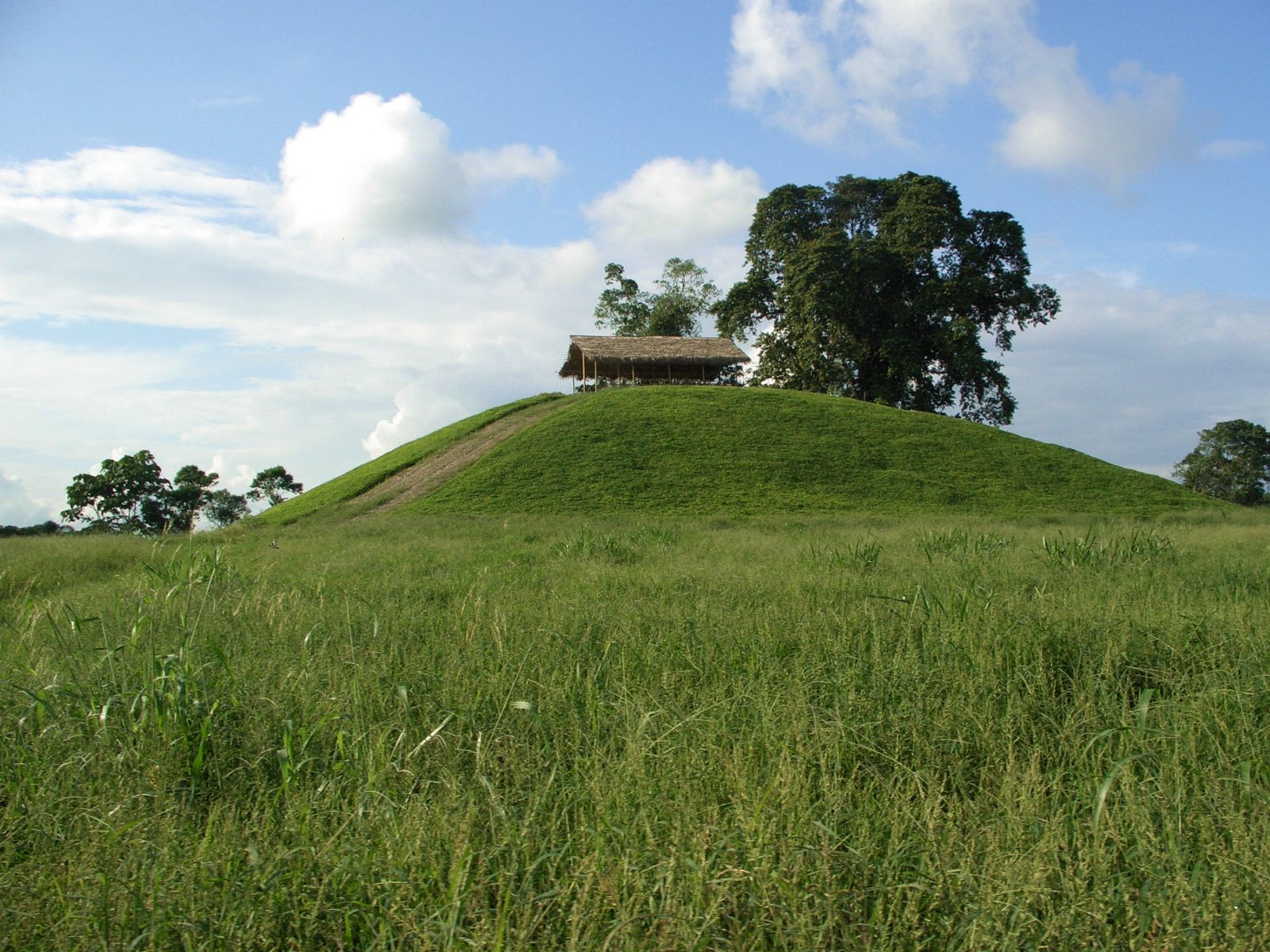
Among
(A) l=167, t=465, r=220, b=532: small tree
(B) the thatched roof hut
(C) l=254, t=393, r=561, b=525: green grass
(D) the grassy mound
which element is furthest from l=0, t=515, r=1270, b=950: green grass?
(B) the thatched roof hut

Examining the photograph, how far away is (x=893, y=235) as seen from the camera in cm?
4222

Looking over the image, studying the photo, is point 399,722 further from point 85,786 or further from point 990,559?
point 990,559

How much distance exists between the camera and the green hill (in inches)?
974

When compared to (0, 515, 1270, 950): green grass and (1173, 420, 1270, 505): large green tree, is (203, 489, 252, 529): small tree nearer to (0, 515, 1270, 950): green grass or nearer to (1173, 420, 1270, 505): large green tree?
(0, 515, 1270, 950): green grass

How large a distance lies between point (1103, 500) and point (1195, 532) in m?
11.4

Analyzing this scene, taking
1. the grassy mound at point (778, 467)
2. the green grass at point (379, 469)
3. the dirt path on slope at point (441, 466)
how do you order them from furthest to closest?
the green grass at point (379, 469) → the dirt path on slope at point (441, 466) → the grassy mound at point (778, 467)

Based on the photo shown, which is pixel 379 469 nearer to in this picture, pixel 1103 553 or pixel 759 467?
pixel 759 467

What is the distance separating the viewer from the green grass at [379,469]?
27453 millimetres

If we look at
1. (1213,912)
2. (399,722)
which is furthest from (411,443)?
(1213,912)

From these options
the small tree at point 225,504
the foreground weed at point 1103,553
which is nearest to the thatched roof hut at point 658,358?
the small tree at point 225,504

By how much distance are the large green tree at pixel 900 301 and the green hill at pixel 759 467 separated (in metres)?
5.37

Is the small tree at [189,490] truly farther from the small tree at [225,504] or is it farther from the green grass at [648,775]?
the green grass at [648,775]

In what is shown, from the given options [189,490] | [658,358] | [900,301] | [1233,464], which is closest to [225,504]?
[189,490]

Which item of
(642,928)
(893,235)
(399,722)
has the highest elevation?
(893,235)
